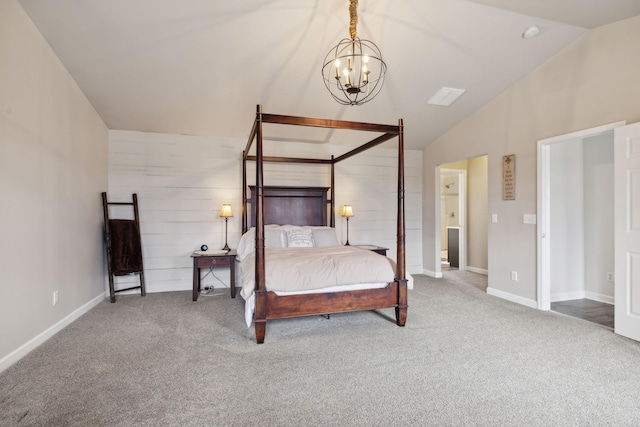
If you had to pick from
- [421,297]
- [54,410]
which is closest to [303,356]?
[54,410]

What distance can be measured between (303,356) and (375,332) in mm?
853

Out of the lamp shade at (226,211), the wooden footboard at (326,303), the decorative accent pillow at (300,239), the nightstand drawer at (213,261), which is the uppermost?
the lamp shade at (226,211)

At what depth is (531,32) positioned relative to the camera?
3344 mm

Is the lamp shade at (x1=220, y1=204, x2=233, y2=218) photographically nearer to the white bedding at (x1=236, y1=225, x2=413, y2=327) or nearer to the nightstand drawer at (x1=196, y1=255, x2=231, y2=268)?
the nightstand drawer at (x1=196, y1=255, x2=231, y2=268)

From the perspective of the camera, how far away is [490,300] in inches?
171

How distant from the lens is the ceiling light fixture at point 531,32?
3.30 meters

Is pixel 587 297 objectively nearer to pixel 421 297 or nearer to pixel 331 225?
pixel 421 297

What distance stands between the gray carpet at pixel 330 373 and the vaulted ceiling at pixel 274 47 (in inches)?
105

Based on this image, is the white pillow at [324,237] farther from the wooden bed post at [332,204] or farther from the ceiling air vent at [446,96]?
the ceiling air vent at [446,96]

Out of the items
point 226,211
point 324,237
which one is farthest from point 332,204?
point 226,211

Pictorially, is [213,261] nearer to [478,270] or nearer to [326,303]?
[326,303]

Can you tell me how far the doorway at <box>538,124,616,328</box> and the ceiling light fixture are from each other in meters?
1.43

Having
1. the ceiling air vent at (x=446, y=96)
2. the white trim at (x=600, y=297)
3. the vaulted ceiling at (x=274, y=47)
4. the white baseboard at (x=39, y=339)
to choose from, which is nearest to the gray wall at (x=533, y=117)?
the vaulted ceiling at (x=274, y=47)

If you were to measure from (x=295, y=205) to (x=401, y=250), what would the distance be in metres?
2.39
